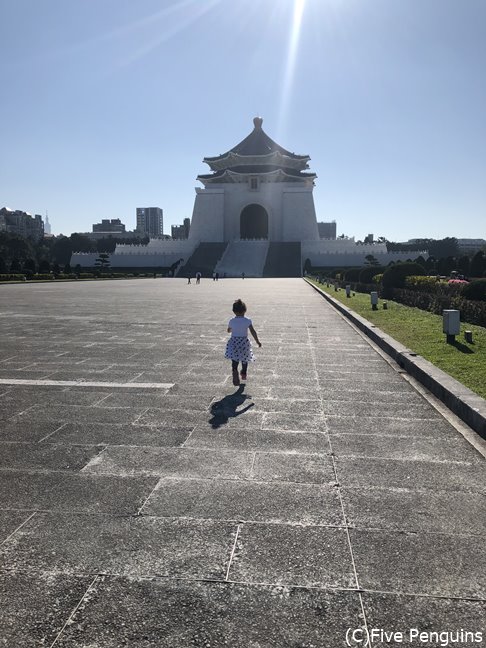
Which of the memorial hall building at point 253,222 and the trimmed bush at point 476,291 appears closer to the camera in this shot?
the trimmed bush at point 476,291

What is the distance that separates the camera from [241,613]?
86.4 inches

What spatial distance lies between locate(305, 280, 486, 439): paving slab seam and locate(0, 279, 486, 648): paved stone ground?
209mm

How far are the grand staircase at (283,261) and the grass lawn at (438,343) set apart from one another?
45.7m

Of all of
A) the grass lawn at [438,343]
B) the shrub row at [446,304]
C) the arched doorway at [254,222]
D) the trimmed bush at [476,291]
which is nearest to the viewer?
the grass lawn at [438,343]

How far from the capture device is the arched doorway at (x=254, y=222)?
77.1m

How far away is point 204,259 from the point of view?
208 ft

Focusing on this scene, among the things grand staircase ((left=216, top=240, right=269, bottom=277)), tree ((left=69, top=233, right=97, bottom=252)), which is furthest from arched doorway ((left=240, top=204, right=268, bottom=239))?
tree ((left=69, top=233, right=97, bottom=252))

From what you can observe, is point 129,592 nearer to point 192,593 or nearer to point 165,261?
point 192,593

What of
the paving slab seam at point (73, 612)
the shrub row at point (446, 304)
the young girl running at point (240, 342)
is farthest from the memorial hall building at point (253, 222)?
the paving slab seam at point (73, 612)

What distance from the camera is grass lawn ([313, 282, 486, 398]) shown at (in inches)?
245

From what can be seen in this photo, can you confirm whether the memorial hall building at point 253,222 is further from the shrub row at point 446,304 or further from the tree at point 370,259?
the shrub row at point 446,304

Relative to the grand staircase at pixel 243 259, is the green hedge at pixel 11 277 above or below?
below

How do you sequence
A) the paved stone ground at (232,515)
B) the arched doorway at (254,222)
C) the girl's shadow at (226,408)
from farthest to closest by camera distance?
the arched doorway at (254,222), the girl's shadow at (226,408), the paved stone ground at (232,515)

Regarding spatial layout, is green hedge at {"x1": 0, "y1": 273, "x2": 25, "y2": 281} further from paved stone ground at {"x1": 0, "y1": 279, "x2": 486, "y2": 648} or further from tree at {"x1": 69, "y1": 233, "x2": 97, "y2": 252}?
tree at {"x1": 69, "y1": 233, "x2": 97, "y2": 252}
